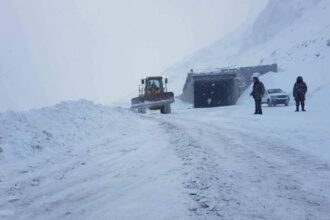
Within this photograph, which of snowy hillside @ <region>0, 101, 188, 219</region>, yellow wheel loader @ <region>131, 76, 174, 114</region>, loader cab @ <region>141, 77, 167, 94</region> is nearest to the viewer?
snowy hillside @ <region>0, 101, 188, 219</region>

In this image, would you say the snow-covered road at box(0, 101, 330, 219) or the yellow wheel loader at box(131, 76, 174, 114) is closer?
the snow-covered road at box(0, 101, 330, 219)

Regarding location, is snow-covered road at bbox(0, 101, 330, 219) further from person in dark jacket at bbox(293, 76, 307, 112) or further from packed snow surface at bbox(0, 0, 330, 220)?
person in dark jacket at bbox(293, 76, 307, 112)

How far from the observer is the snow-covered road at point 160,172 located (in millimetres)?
5512

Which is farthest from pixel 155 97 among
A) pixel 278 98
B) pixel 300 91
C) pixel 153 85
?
pixel 300 91

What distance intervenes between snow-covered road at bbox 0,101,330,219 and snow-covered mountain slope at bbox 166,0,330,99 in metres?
29.3

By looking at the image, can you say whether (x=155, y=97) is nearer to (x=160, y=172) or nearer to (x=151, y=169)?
(x=151, y=169)

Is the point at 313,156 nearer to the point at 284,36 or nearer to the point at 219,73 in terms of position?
the point at 219,73

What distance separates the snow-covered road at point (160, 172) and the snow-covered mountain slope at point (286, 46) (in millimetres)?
29324

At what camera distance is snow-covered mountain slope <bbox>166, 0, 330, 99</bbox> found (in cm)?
4788

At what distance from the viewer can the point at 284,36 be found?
77.8m

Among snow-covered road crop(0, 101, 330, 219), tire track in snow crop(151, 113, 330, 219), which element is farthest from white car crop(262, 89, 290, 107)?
tire track in snow crop(151, 113, 330, 219)

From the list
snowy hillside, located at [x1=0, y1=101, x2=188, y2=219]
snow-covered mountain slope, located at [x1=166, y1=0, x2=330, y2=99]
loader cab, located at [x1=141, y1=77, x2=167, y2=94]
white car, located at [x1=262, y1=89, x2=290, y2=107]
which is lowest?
snowy hillside, located at [x1=0, y1=101, x2=188, y2=219]

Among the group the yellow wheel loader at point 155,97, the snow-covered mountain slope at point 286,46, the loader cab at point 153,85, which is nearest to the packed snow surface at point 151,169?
the yellow wheel loader at point 155,97

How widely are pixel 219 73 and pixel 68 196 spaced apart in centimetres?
4229
